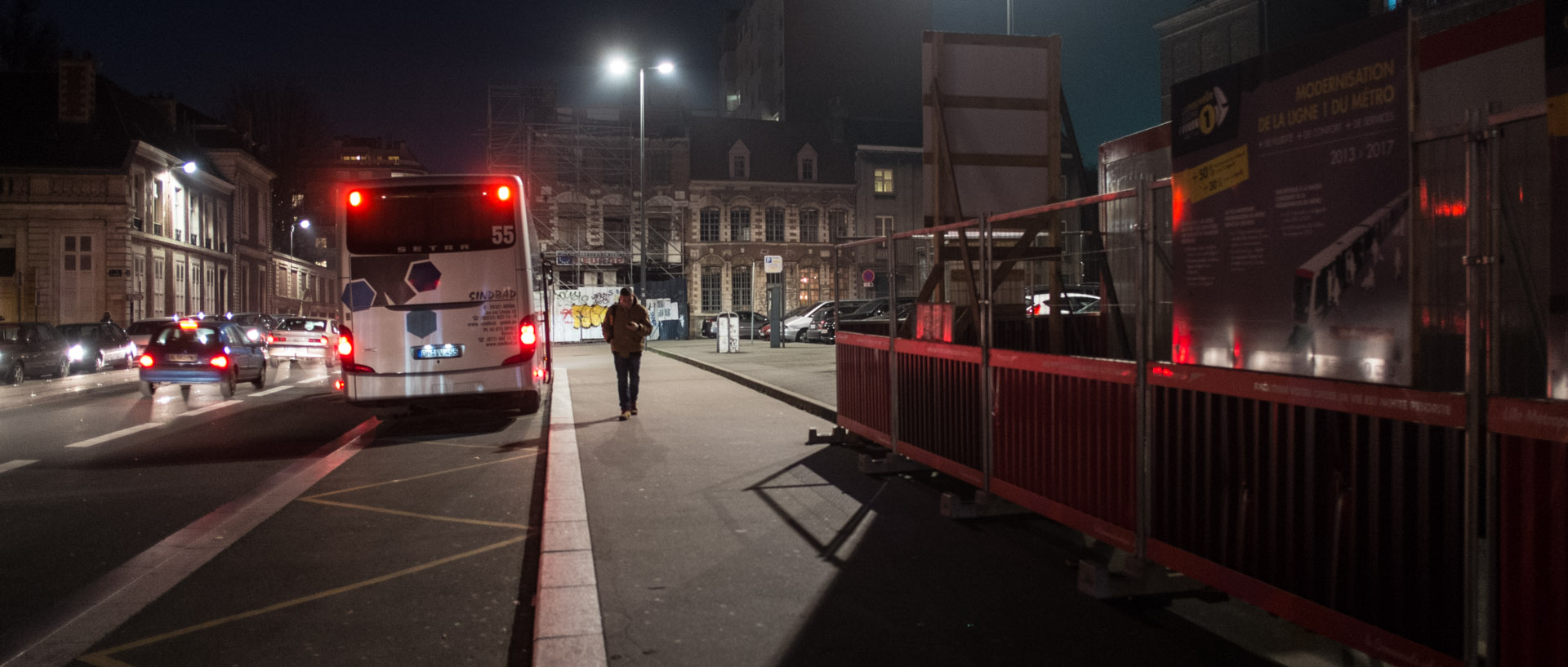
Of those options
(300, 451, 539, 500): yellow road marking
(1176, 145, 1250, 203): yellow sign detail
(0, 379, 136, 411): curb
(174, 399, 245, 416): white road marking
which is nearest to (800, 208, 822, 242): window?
(0, 379, 136, 411): curb

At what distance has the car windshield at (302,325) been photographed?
30.7 meters

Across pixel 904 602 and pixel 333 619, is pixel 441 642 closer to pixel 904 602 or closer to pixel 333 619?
pixel 333 619

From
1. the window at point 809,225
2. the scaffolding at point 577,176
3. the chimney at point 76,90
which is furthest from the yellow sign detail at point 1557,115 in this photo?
the window at point 809,225

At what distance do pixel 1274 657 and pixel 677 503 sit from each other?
422cm

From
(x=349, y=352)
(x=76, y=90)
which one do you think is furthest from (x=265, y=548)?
(x=76, y=90)

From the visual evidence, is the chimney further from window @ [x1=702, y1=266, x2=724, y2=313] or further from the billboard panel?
the billboard panel

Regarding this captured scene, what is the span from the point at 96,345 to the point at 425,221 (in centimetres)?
2137

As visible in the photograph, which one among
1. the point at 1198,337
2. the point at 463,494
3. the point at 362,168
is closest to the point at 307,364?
the point at 463,494

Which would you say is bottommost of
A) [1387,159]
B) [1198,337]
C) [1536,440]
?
[1536,440]

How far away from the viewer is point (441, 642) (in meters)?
4.41

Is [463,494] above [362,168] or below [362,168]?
below

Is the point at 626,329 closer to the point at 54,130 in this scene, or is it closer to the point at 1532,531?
the point at 1532,531

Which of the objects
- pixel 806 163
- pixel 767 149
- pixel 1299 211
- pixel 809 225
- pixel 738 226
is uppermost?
pixel 767 149

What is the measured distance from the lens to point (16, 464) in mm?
9867
